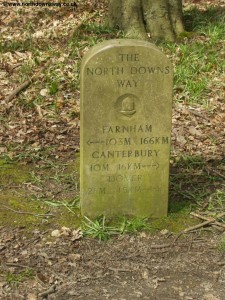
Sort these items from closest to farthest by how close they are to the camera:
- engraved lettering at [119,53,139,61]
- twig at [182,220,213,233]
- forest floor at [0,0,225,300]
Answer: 1. forest floor at [0,0,225,300]
2. engraved lettering at [119,53,139,61]
3. twig at [182,220,213,233]

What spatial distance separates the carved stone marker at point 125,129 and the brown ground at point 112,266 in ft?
1.08

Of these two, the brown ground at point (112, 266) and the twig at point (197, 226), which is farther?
the twig at point (197, 226)

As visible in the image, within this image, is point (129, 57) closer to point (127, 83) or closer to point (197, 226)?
point (127, 83)

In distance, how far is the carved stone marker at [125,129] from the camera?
462 centimetres

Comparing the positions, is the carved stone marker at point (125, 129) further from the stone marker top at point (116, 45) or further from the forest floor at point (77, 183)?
the forest floor at point (77, 183)

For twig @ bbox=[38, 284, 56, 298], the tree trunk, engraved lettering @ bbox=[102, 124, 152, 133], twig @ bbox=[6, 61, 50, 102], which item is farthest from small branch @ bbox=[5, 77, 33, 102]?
twig @ bbox=[38, 284, 56, 298]

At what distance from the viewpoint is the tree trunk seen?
28.9ft

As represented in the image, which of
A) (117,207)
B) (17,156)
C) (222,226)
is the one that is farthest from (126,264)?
(17,156)

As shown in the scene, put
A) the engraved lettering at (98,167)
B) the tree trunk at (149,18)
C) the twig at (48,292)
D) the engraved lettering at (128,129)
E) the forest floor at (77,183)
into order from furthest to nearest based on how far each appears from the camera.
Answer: the tree trunk at (149,18), the engraved lettering at (98,167), the engraved lettering at (128,129), the forest floor at (77,183), the twig at (48,292)

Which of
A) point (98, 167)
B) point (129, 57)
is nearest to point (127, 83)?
point (129, 57)

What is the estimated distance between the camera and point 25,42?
9.02 metres

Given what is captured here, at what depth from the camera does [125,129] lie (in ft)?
15.9

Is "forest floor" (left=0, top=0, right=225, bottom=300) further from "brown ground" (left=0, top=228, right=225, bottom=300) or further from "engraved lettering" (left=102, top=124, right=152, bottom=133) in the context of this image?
"engraved lettering" (left=102, top=124, right=152, bottom=133)

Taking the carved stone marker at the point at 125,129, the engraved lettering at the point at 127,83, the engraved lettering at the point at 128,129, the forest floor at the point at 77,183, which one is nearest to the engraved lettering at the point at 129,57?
the carved stone marker at the point at 125,129
